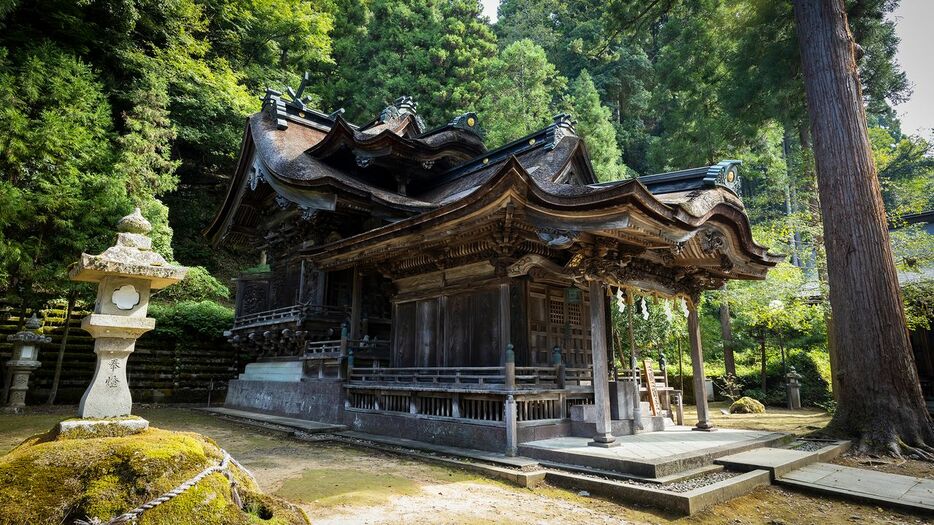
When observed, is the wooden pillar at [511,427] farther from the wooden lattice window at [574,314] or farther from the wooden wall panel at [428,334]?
the wooden lattice window at [574,314]

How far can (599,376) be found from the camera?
277 inches

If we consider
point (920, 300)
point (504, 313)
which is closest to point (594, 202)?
point (504, 313)

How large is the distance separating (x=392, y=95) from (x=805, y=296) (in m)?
19.7

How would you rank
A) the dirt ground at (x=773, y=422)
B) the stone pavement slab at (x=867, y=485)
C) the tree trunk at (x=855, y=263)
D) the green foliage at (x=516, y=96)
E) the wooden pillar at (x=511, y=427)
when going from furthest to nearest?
the green foliage at (x=516, y=96) → the dirt ground at (x=773, y=422) → the tree trunk at (x=855, y=263) → the wooden pillar at (x=511, y=427) → the stone pavement slab at (x=867, y=485)

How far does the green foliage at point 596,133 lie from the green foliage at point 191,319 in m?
15.9

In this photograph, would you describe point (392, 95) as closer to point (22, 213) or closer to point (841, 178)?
point (22, 213)

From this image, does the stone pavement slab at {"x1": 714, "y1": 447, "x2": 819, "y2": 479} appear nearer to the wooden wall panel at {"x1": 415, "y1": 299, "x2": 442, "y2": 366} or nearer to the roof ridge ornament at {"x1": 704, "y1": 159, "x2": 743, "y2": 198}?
the roof ridge ornament at {"x1": 704, "y1": 159, "x2": 743, "y2": 198}

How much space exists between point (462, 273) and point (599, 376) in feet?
11.3

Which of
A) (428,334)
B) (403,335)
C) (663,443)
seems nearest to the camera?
(663,443)

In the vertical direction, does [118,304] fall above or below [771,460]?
above

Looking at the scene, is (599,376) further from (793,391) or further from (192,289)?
(192,289)

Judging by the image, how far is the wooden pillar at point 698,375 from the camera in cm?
895

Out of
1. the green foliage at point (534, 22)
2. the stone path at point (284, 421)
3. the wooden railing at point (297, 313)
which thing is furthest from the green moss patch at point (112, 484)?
the green foliage at point (534, 22)

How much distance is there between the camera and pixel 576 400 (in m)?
8.55
